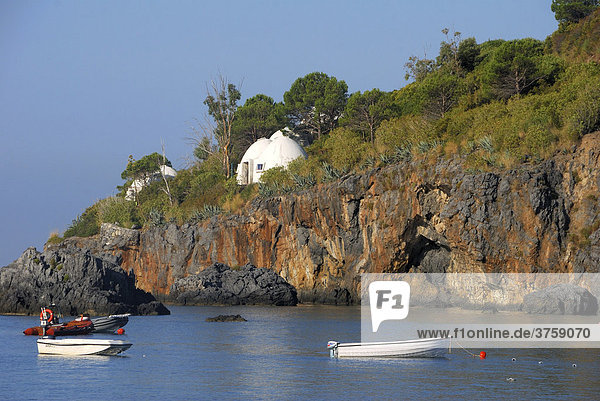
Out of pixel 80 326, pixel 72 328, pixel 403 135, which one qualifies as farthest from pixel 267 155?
pixel 72 328

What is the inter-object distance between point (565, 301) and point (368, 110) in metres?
42.6

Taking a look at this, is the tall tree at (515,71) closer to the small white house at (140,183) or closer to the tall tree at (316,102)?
the tall tree at (316,102)

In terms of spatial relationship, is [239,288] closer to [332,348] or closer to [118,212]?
[332,348]

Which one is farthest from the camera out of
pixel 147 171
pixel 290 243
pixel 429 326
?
pixel 147 171

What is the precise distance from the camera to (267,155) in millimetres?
103438

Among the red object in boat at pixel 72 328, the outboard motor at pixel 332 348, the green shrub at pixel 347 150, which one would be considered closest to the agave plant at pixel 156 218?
the green shrub at pixel 347 150

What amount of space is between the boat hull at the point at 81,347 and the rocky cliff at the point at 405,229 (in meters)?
32.3

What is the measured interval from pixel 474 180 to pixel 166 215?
51924 mm

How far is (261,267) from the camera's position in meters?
84.1

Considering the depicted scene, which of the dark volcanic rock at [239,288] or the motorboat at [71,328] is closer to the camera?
the motorboat at [71,328]

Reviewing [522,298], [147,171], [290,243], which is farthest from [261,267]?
[147,171]

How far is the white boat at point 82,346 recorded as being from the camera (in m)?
40.7

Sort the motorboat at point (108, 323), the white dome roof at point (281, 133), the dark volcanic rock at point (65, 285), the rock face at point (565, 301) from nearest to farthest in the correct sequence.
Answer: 1. the motorboat at point (108, 323)
2. the rock face at point (565, 301)
3. the dark volcanic rock at point (65, 285)
4. the white dome roof at point (281, 133)

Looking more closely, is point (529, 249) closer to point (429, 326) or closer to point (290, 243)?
point (429, 326)
